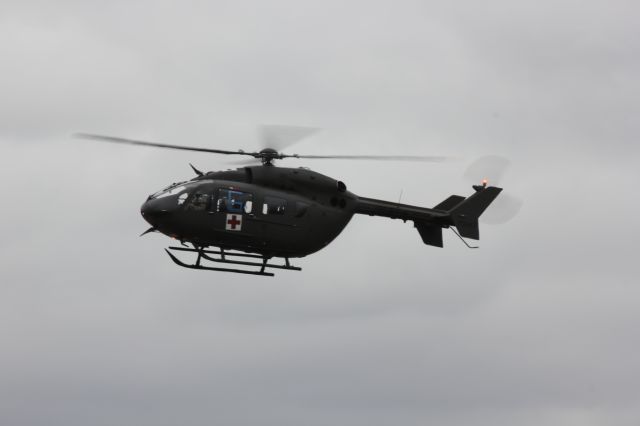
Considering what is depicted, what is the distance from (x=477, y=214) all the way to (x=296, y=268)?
338 inches

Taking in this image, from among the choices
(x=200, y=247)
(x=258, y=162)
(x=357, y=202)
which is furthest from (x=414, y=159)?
(x=200, y=247)

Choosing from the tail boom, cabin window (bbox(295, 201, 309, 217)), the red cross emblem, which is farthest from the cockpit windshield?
the tail boom

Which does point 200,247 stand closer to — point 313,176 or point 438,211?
point 313,176

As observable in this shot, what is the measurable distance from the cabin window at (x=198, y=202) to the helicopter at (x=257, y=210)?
34mm

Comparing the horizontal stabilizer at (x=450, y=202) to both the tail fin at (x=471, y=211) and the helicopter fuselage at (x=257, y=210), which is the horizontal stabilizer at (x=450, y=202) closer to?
the tail fin at (x=471, y=211)

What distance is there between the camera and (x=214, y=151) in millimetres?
40781

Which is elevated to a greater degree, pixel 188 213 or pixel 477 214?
pixel 477 214

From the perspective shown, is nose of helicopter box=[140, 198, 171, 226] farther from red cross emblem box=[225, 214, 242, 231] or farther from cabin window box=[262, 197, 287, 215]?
cabin window box=[262, 197, 287, 215]

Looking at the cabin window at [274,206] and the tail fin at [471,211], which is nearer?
the cabin window at [274,206]

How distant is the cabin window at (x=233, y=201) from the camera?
4041 cm

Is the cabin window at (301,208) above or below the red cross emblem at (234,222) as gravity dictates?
above

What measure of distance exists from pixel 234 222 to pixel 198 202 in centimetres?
145

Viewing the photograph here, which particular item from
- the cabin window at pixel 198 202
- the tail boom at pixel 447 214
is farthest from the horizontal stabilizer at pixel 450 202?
the cabin window at pixel 198 202

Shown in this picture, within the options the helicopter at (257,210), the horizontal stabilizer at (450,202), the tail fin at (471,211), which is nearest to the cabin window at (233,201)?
the helicopter at (257,210)
